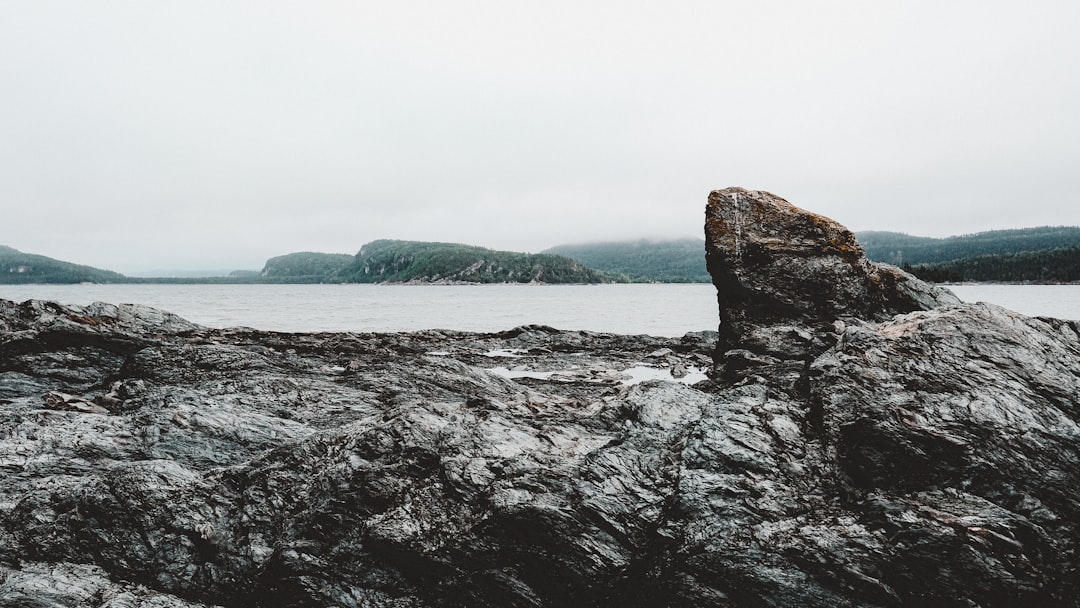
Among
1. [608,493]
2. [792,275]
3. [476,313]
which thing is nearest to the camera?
[608,493]

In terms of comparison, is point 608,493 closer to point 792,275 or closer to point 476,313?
point 792,275

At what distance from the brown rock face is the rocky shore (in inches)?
185

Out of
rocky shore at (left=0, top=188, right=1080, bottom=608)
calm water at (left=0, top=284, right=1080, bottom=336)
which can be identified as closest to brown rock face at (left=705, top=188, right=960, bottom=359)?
rocky shore at (left=0, top=188, right=1080, bottom=608)

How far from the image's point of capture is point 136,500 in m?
9.86

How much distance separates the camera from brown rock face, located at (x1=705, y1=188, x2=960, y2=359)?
17750 millimetres

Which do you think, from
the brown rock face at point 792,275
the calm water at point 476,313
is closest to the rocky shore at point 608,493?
the brown rock face at point 792,275

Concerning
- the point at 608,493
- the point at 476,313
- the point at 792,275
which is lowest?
the point at 476,313

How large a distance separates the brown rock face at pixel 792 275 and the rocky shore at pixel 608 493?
4.70 meters

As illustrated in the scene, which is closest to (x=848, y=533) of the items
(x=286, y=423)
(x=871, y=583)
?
(x=871, y=583)

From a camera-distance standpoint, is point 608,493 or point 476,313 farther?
point 476,313

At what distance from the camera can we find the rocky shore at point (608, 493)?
27.8 ft

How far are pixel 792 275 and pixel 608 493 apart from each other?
11737 millimetres

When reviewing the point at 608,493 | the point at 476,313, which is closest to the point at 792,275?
the point at 608,493

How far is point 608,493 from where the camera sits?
9.66m
